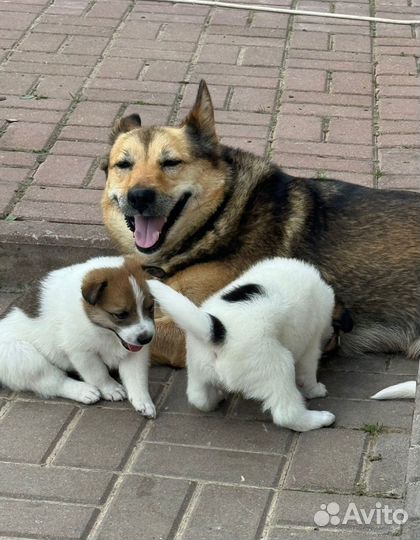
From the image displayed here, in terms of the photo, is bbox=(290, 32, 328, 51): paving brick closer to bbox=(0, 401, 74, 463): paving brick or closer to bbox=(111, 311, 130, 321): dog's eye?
bbox=(111, 311, 130, 321): dog's eye

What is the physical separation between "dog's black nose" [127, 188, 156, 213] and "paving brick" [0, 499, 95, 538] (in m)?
1.64

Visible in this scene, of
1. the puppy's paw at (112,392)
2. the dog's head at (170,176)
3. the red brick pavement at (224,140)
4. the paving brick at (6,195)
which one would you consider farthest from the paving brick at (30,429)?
the paving brick at (6,195)

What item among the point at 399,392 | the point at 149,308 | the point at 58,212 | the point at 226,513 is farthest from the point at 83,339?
the point at 58,212

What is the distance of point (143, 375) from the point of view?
476 centimetres

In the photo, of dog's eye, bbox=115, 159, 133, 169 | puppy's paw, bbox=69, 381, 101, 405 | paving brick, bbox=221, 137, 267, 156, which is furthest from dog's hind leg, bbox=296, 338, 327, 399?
paving brick, bbox=221, 137, 267, 156

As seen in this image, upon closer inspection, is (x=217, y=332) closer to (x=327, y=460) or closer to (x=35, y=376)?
(x=327, y=460)

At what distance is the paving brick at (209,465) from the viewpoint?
4199 millimetres

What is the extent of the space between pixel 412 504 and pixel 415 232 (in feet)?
6.84

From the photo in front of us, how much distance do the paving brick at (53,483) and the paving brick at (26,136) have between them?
10.2 feet

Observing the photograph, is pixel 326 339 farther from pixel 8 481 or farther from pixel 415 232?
pixel 8 481

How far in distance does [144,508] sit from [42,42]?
5.58 m

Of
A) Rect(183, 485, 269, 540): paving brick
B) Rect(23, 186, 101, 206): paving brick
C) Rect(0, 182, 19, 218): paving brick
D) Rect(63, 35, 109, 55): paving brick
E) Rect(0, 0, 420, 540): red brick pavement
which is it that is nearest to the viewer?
Rect(183, 485, 269, 540): paving brick

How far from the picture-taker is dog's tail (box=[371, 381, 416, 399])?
→ 466 cm

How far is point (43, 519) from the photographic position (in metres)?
3.93
